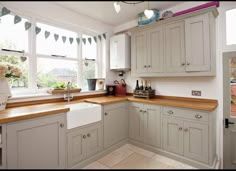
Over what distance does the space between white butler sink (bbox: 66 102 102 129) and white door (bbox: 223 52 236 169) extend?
71.2 inches

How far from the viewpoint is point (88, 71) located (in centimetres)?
302

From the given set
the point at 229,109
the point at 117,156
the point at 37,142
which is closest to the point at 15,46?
the point at 37,142

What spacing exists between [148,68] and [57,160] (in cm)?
194

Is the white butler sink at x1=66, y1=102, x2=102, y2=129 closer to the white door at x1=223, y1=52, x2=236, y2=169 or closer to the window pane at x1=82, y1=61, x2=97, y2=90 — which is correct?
the window pane at x1=82, y1=61, x2=97, y2=90

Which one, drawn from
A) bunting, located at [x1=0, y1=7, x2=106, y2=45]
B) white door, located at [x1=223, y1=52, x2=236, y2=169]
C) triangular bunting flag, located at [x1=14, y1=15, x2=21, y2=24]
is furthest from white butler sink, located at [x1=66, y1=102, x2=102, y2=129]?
white door, located at [x1=223, y1=52, x2=236, y2=169]

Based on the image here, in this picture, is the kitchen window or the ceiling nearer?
the ceiling

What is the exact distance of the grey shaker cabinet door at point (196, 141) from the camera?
1.83 meters

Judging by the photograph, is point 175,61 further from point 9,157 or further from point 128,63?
point 9,157

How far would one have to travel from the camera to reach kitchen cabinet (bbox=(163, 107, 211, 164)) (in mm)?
1837

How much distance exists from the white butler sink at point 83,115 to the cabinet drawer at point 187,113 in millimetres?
1030

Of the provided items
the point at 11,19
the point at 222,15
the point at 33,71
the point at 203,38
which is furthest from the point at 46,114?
the point at 222,15

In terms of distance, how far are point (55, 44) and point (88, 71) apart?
82 centimetres

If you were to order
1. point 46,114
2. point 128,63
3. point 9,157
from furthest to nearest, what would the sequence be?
point 128,63 → point 46,114 → point 9,157

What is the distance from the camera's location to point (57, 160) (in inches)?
64.4
